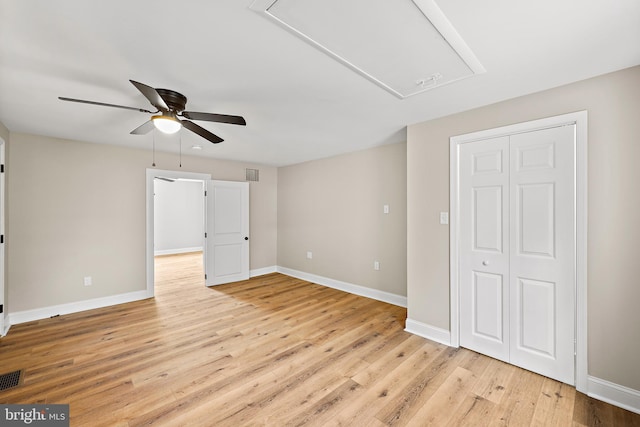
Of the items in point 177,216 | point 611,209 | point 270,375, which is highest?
point 611,209

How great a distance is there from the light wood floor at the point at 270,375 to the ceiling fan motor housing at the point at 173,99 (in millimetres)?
2371

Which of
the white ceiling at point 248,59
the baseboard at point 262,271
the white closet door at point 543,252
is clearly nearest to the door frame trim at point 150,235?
the white ceiling at point 248,59

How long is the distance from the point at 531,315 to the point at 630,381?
2.15 feet

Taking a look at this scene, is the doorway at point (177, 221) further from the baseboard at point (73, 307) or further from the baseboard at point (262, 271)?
the baseboard at point (73, 307)

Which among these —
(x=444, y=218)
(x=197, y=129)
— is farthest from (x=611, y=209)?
(x=197, y=129)

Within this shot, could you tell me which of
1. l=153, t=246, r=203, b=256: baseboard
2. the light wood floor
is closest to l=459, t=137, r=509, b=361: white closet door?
the light wood floor

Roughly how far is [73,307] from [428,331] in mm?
4897

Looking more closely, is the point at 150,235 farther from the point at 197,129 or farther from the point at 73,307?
the point at 197,129

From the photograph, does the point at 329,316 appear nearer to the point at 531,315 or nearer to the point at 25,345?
the point at 531,315

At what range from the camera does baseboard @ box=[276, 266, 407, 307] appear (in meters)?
4.06

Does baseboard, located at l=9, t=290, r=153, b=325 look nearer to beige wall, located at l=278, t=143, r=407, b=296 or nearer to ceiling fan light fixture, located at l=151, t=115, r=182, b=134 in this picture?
beige wall, located at l=278, t=143, r=407, b=296

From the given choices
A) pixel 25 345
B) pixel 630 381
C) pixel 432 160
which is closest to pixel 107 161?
pixel 25 345

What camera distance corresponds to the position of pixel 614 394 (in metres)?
1.95

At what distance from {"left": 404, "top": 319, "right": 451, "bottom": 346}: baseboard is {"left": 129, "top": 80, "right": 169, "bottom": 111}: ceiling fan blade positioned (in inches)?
132
